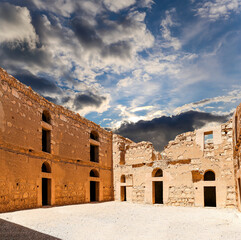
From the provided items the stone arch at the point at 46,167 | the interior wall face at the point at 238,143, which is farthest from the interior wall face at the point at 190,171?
the stone arch at the point at 46,167

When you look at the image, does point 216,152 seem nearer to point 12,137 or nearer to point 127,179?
point 127,179

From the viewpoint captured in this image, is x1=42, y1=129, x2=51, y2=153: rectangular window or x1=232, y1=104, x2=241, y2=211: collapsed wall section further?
x1=42, y1=129, x2=51, y2=153: rectangular window

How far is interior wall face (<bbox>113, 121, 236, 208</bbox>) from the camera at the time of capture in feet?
44.3

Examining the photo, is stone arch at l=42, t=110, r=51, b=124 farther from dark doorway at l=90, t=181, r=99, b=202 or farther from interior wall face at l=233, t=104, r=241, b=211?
interior wall face at l=233, t=104, r=241, b=211

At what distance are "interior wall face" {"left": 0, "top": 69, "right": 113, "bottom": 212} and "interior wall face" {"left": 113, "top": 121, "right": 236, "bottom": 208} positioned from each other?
3199 millimetres

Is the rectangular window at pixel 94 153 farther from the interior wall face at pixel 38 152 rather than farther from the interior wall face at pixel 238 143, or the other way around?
the interior wall face at pixel 238 143

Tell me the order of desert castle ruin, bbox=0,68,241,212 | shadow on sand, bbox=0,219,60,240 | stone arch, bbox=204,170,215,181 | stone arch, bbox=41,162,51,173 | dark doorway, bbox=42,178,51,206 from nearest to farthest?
1. shadow on sand, bbox=0,219,60,240
2. desert castle ruin, bbox=0,68,241,212
3. dark doorway, bbox=42,178,51,206
4. stone arch, bbox=41,162,51,173
5. stone arch, bbox=204,170,215,181

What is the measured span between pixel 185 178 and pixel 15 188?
30.4 ft

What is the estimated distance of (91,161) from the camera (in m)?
17.1

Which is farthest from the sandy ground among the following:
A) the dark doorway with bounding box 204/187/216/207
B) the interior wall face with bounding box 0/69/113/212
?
the dark doorway with bounding box 204/187/216/207

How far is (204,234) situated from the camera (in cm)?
687

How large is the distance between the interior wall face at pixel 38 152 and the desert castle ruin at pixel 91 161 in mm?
40

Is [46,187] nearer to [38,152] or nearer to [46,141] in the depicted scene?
[38,152]

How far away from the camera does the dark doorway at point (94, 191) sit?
57.5 feet
